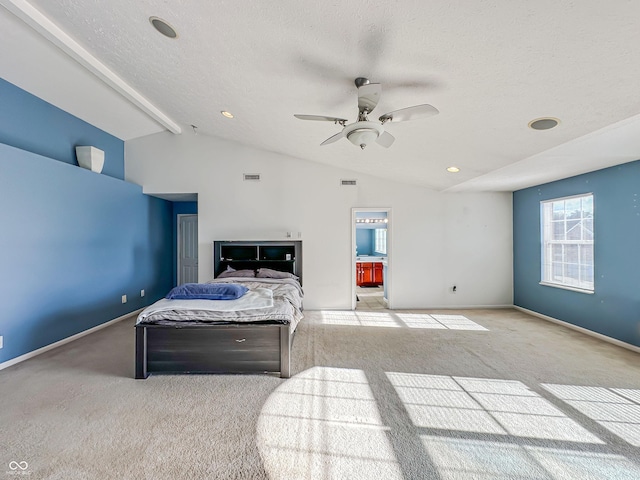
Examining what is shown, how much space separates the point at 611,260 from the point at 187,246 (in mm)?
7376

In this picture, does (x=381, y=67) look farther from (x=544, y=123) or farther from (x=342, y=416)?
(x=342, y=416)

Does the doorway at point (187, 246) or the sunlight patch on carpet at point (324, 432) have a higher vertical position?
the doorway at point (187, 246)

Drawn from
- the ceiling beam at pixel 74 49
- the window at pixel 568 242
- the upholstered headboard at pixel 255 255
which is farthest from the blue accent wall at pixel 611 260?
the ceiling beam at pixel 74 49

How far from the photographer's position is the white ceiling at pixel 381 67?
1813 mm

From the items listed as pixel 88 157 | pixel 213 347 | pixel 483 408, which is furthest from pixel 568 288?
pixel 88 157

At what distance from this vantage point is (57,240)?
3.77m

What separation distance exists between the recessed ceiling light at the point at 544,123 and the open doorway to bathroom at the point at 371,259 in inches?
115

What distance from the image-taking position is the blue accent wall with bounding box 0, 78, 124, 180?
3494mm

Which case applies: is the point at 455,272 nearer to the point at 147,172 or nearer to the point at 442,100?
the point at 442,100

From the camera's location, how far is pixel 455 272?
18.5ft

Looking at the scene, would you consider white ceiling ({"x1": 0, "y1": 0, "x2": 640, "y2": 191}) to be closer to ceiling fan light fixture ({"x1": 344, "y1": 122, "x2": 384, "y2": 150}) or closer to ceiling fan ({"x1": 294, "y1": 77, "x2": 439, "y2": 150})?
ceiling fan ({"x1": 294, "y1": 77, "x2": 439, "y2": 150})

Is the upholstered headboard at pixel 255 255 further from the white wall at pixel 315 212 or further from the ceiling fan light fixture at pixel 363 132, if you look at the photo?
the ceiling fan light fixture at pixel 363 132

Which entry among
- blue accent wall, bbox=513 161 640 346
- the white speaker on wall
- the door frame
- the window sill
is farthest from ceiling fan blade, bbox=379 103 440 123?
the door frame

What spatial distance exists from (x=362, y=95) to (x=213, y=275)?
4.35 metres
